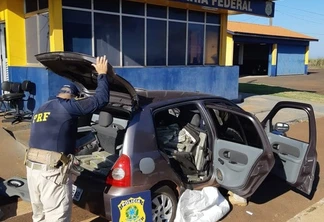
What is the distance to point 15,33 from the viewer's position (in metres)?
9.37

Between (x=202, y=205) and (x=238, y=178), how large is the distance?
1.70ft

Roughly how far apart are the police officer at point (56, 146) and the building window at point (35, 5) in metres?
6.53

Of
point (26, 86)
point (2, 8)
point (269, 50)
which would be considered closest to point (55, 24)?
point (26, 86)

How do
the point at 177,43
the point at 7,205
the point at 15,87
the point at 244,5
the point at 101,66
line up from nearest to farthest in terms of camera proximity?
the point at 101,66 < the point at 7,205 < the point at 15,87 < the point at 177,43 < the point at 244,5

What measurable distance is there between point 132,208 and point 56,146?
92cm

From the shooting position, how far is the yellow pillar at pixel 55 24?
832 centimetres

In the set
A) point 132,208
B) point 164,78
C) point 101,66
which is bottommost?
point 132,208

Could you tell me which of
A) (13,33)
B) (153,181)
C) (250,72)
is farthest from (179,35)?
(250,72)

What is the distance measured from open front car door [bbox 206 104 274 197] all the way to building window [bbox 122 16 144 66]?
6.50 m

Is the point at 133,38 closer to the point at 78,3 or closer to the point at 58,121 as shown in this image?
the point at 78,3

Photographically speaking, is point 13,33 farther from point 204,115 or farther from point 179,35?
point 204,115

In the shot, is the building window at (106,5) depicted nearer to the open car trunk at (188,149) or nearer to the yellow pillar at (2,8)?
the yellow pillar at (2,8)

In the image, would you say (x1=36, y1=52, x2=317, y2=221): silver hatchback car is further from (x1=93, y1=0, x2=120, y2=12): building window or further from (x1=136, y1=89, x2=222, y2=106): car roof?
(x1=93, y1=0, x2=120, y2=12): building window

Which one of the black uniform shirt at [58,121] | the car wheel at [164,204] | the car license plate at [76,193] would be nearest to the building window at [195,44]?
the car wheel at [164,204]
